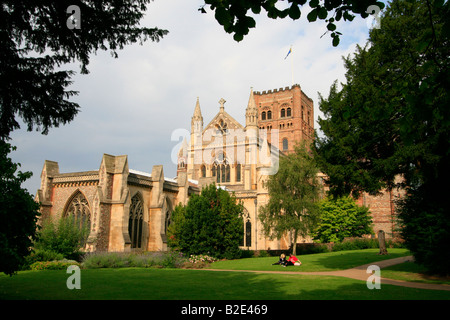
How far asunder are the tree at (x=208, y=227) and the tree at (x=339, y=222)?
17231 millimetres

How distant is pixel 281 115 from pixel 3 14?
69071mm

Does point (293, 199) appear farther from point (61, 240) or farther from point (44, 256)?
point (44, 256)

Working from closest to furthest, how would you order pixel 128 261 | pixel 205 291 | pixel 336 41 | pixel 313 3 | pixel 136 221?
pixel 313 3, pixel 336 41, pixel 205 291, pixel 128 261, pixel 136 221

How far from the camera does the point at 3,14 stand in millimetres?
8391

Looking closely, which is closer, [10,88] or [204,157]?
[10,88]

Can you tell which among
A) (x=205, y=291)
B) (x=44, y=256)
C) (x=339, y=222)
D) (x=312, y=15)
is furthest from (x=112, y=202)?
(x=339, y=222)

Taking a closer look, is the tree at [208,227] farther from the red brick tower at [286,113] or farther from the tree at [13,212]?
the red brick tower at [286,113]

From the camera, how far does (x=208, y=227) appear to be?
27781 millimetres

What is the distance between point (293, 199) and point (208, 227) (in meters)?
8.33

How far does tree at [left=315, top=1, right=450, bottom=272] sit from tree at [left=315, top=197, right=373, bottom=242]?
88.6ft

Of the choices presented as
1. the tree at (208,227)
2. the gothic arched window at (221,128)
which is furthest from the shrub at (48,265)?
the gothic arched window at (221,128)
